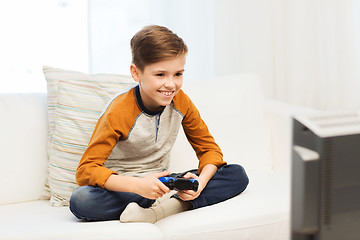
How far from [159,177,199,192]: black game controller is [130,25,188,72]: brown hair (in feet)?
1.19

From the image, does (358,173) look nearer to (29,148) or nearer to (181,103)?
(181,103)

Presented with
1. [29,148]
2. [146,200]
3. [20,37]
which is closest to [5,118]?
[29,148]

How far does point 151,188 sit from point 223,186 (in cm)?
28

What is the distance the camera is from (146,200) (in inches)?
60.9

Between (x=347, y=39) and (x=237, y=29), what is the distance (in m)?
0.69

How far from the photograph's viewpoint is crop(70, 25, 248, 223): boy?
145cm

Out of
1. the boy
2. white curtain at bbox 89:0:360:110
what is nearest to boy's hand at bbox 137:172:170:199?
the boy

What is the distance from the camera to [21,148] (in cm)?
179

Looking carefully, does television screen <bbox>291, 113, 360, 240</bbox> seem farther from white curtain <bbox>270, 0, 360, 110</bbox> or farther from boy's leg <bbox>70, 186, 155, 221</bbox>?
white curtain <bbox>270, 0, 360, 110</bbox>

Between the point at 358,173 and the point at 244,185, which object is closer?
the point at 358,173

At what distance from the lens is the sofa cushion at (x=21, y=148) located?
1.76 meters

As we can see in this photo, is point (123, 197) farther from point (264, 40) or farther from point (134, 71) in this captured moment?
point (264, 40)

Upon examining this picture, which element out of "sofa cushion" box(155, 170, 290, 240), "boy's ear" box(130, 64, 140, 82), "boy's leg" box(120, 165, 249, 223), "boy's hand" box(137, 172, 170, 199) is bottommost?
"sofa cushion" box(155, 170, 290, 240)

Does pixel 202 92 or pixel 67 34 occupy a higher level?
pixel 67 34
